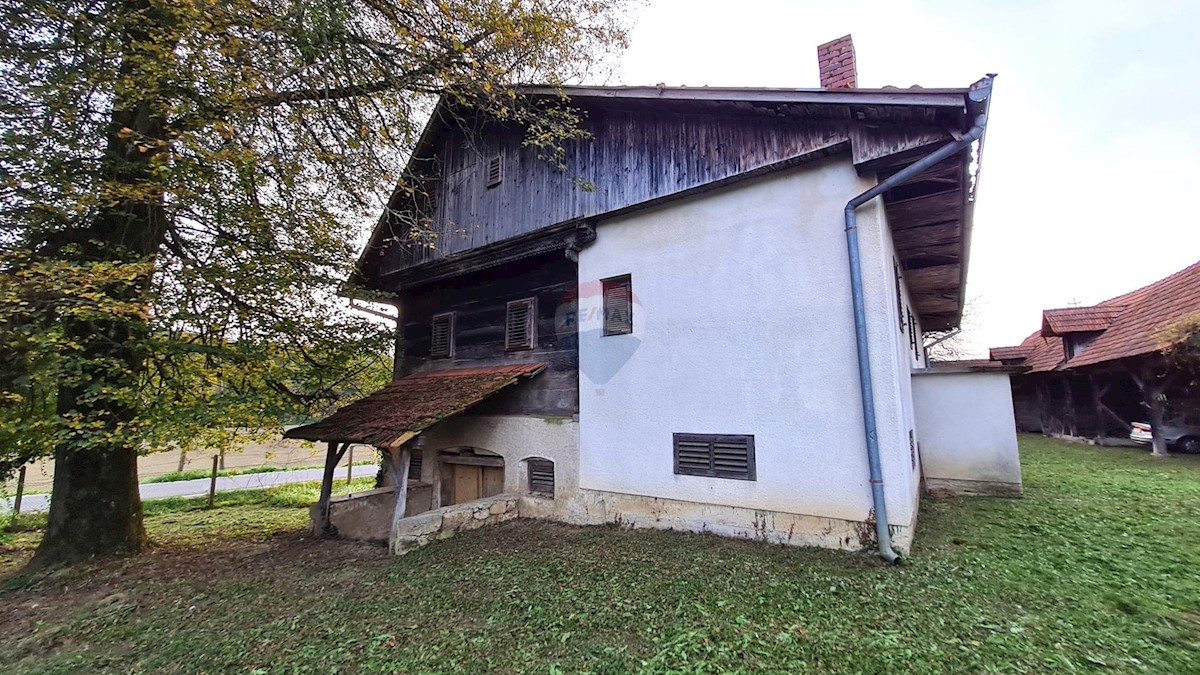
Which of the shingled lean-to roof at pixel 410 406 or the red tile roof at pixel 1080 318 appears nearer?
the shingled lean-to roof at pixel 410 406

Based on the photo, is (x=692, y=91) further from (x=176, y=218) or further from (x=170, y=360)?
(x=170, y=360)

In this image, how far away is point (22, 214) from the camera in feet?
18.0

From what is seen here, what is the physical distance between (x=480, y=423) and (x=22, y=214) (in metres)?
6.40

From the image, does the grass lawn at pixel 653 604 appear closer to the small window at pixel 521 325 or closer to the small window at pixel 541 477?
the small window at pixel 541 477

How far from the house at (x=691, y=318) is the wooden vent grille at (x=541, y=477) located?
0.04 meters

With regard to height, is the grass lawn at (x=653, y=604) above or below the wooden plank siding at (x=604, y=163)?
below

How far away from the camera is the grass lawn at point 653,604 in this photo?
360cm

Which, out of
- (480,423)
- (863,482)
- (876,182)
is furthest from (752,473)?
(480,423)

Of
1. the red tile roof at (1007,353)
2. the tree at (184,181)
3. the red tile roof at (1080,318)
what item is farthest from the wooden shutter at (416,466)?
the red tile roof at (1007,353)

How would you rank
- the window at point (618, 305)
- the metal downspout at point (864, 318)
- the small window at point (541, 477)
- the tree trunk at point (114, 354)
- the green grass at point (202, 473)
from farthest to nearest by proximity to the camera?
the green grass at point (202, 473) < the small window at point (541, 477) < the window at point (618, 305) < the tree trunk at point (114, 354) < the metal downspout at point (864, 318)

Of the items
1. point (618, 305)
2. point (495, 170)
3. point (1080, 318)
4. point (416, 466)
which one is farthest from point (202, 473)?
point (1080, 318)

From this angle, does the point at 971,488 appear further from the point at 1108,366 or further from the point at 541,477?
the point at 1108,366

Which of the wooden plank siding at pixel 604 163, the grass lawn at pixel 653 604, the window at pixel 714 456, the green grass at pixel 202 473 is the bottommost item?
the green grass at pixel 202 473

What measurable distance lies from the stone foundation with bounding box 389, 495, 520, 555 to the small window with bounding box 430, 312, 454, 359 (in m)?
3.60
